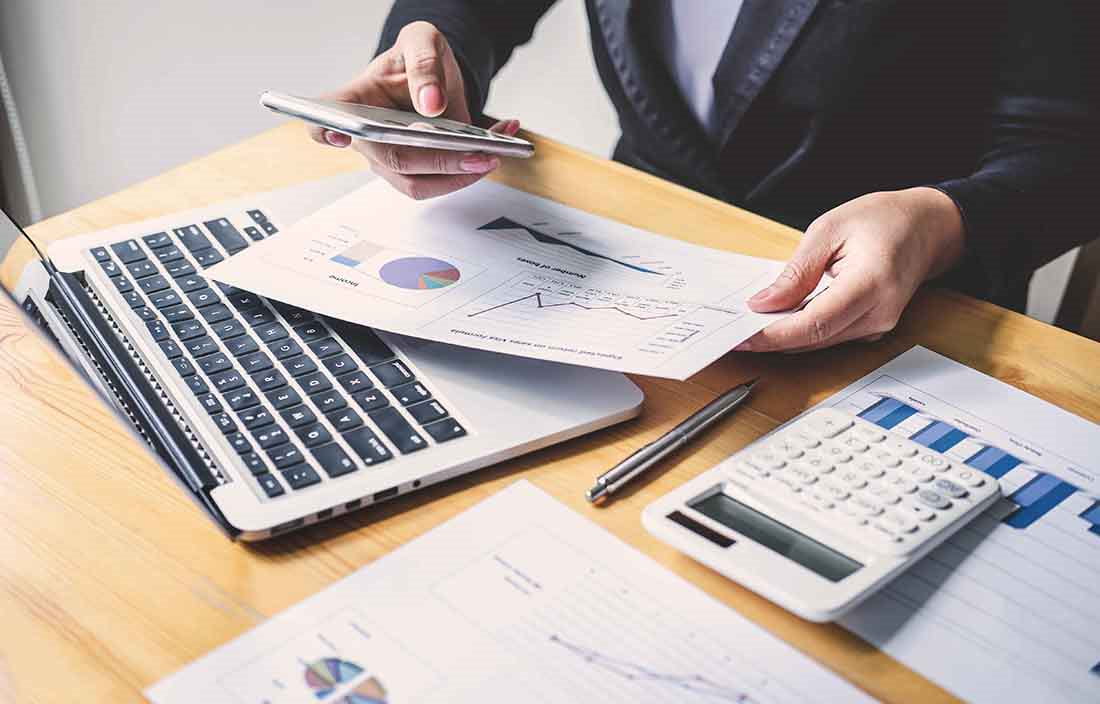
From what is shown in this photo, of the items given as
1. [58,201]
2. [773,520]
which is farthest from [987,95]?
[58,201]

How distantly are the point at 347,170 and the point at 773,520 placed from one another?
1.65ft

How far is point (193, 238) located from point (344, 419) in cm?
24

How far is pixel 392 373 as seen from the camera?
0.58 meters

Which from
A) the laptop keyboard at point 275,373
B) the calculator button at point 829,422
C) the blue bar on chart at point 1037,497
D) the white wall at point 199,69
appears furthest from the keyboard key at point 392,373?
the white wall at point 199,69

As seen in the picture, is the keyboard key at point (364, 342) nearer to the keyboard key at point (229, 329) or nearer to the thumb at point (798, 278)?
the keyboard key at point (229, 329)

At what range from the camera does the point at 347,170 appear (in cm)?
84

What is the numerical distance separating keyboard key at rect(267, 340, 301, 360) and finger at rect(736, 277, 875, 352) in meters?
0.26

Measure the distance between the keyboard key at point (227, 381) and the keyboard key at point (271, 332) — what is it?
4 centimetres

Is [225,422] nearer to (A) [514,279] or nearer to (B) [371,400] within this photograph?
(B) [371,400]

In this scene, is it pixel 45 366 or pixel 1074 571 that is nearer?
pixel 1074 571

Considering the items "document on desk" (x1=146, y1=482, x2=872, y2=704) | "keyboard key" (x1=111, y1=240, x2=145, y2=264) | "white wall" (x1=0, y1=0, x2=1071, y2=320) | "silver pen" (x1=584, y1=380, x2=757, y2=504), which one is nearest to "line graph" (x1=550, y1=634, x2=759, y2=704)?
"document on desk" (x1=146, y1=482, x2=872, y2=704)

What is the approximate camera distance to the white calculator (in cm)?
45

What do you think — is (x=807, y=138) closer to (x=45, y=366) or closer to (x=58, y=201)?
(x=45, y=366)

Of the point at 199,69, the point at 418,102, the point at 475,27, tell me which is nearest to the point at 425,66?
the point at 418,102
